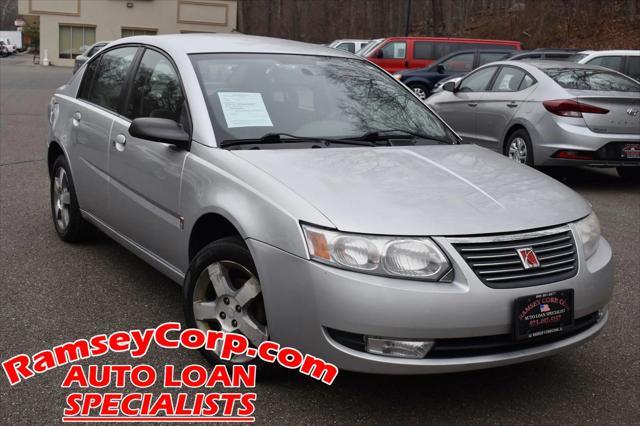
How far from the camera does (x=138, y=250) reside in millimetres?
4574

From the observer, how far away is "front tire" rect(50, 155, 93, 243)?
18.3 ft

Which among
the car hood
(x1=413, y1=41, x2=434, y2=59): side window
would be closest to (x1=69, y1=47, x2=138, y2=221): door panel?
the car hood

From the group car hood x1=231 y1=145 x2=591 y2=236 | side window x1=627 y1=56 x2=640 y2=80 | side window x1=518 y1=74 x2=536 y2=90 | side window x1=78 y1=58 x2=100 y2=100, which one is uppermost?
side window x1=627 y1=56 x2=640 y2=80

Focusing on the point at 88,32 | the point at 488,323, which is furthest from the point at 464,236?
the point at 88,32

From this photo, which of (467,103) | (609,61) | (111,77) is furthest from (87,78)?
(609,61)

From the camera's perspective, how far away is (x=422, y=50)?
22.1 m

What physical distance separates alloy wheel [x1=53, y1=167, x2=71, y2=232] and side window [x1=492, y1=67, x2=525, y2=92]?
233 inches

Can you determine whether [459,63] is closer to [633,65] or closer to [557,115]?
[633,65]

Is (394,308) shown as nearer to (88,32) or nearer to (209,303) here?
(209,303)

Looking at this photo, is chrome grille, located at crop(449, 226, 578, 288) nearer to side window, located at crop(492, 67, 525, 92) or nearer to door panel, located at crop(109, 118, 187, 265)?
door panel, located at crop(109, 118, 187, 265)

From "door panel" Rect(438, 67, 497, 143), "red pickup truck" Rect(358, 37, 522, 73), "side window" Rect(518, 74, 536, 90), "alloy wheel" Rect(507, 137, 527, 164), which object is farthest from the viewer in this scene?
"red pickup truck" Rect(358, 37, 522, 73)

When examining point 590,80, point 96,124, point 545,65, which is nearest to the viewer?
point 96,124

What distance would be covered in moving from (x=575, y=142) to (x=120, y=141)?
18.7 ft

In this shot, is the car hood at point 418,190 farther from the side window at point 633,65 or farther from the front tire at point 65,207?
the side window at point 633,65
